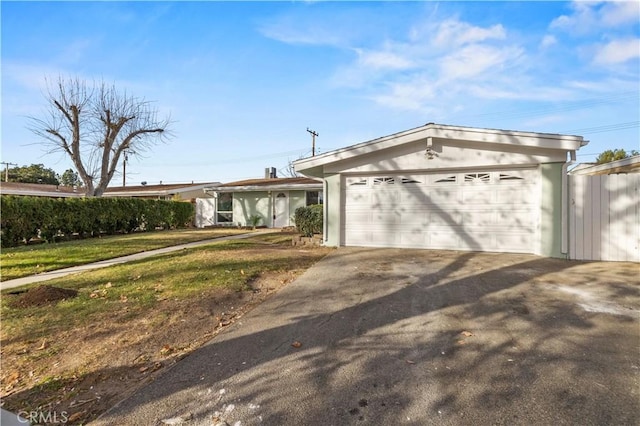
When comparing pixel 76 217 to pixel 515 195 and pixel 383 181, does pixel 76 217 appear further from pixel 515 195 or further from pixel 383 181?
pixel 515 195

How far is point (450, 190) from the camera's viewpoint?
889 cm

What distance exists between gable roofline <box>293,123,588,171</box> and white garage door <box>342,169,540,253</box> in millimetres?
808

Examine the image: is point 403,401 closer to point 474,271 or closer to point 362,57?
point 474,271

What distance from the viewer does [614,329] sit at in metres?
3.61

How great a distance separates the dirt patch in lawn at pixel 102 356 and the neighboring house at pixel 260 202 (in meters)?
14.0

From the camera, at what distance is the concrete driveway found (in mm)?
2270

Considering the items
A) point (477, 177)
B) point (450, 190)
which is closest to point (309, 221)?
point (450, 190)

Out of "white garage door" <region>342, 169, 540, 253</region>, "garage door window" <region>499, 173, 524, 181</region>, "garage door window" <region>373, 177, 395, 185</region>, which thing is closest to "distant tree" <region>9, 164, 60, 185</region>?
"white garage door" <region>342, 169, 540, 253</region>

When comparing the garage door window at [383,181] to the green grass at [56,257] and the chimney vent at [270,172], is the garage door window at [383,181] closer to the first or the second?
the green grass at [56,257]

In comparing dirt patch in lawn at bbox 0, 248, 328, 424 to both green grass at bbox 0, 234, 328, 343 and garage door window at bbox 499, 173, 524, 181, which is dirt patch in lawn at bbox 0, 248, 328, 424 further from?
garage door window at bbox 499, 173, 524, 181

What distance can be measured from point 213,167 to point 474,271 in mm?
54681

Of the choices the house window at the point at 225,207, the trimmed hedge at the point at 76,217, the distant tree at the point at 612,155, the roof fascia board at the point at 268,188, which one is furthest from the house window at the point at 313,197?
the distant tree at the point at 612,155

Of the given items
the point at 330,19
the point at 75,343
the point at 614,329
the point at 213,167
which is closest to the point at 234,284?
the point at 75,343

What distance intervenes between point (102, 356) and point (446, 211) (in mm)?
8035
